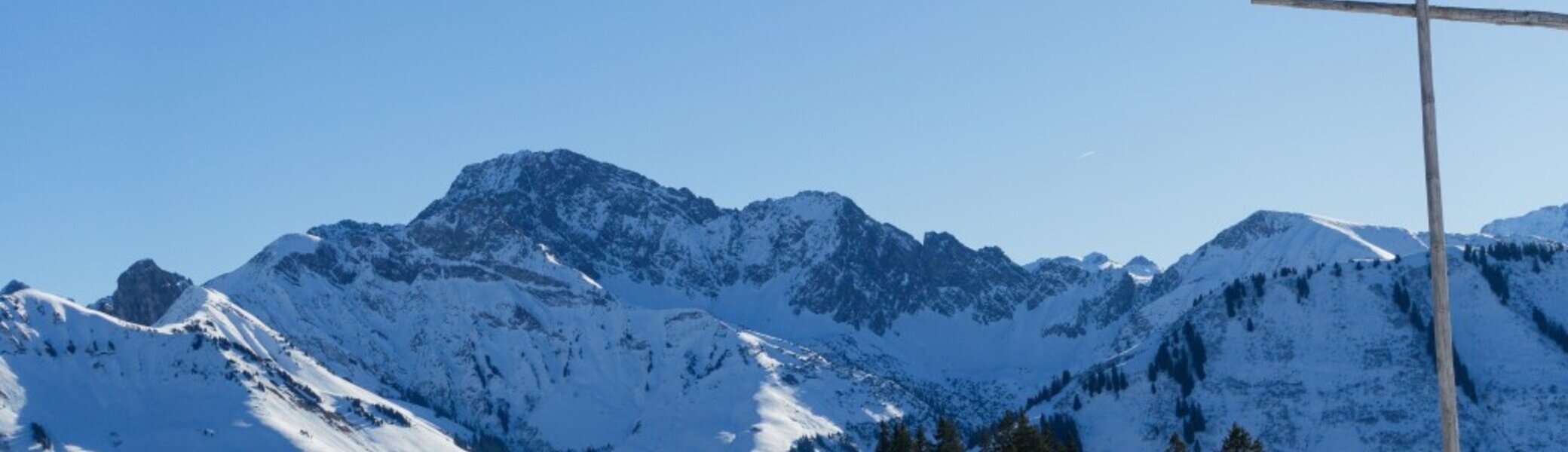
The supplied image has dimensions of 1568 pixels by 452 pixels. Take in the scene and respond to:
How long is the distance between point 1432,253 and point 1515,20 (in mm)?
3222

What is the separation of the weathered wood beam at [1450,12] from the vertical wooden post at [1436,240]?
0.26 m

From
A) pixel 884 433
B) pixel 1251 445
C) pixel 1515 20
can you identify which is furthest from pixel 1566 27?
pixel 884 433

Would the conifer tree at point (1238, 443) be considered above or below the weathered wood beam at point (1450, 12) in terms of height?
below

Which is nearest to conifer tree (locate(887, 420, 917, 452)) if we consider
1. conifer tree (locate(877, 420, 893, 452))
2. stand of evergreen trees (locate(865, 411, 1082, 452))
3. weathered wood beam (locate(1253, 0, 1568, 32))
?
stand of evergreen trees (locate(865, 411, 1082, 452))

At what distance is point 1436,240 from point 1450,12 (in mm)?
2993

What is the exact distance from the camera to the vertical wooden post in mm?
21266

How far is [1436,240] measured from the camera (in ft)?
71.9

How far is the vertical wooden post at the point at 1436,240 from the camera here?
2127 cm

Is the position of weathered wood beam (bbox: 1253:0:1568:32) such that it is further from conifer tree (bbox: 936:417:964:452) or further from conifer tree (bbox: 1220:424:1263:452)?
conifer tree (bbox: 936:417:964:452)

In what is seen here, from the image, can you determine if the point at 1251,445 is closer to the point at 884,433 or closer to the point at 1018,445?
the point at 1018,445

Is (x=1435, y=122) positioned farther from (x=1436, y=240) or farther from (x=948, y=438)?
(x=948, y=438)

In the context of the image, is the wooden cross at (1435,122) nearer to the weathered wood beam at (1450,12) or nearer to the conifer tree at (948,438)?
the weathered wood beam at (1450,12)

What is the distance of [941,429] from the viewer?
141375 millimetres

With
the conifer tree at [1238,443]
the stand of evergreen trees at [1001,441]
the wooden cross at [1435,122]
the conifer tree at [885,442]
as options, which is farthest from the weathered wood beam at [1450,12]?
the conifer tree at [885,442]
